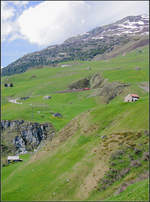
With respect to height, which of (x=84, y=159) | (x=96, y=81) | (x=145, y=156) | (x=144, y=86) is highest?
(x=96, y=81)

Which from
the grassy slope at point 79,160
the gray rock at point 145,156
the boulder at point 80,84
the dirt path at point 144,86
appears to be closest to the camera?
the gray rock at point 145,156

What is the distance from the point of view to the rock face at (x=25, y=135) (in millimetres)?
94944

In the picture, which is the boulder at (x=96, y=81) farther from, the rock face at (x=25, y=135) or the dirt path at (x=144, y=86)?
the rock face at (x=25, y=135)

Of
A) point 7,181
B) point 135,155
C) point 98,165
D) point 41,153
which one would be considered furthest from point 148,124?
point 7,181

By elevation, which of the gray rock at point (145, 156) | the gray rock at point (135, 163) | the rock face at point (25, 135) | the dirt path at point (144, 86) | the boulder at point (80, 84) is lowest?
the rock face at point (25, 135)

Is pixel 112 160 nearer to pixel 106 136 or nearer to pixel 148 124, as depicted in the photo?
pixel 106 136

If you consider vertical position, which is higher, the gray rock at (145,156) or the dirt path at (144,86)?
the dirt path at (144,86)

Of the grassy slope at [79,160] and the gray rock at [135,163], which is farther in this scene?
the grassy slope at [79,160]

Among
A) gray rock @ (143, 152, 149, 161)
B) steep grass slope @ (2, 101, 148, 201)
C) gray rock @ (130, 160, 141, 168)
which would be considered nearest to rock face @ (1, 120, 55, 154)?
steep grass slope @ (2, 101, 148, 201)

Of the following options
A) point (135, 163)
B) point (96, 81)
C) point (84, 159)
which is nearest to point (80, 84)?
point (96, 81)

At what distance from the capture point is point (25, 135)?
3844 inches

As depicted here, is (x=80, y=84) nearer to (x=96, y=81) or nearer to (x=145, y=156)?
(x=96, y=81)

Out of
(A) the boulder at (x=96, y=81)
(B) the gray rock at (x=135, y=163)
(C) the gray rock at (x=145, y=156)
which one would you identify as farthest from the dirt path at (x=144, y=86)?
(B) the gray rock at (x=135, y=163)

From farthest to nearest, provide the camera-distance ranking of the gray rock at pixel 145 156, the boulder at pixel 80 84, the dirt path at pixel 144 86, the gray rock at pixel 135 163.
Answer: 1. the boulder at pixel 80 84
2. the dirt path at pixel 144 86
3. the gray rock at pixel 145 156
4. the gray rock at pixel 135 163
